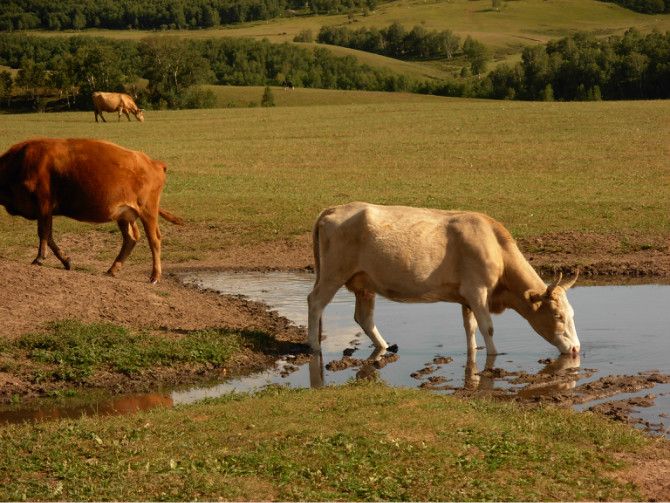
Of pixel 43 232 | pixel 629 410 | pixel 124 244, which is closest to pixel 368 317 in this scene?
pixel 629 410

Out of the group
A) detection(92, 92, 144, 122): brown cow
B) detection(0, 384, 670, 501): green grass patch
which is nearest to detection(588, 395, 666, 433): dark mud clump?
detection(0, 384, 670, 501): green grass patch

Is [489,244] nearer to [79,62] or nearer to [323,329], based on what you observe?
[323,329]

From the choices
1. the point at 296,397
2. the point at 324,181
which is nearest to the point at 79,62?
the point at 324,181

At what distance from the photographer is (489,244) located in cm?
1445

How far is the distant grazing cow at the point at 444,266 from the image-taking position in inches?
568

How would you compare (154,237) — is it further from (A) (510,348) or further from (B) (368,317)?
(A) (510,348)

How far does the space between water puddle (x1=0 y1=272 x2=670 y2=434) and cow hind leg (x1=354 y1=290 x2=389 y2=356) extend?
21 centimetres

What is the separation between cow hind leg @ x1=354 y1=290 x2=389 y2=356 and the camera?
1514 cm

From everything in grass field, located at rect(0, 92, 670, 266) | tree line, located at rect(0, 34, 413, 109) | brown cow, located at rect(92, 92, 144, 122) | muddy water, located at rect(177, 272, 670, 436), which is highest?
muddy water, located at rect(177, 272, 670, 436)

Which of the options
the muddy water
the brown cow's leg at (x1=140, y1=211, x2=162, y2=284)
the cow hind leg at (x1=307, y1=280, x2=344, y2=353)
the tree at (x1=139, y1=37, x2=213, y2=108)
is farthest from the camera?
the tree at (x1=139, y1=37, x2=213, y2=108)

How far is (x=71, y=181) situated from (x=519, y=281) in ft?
23.7

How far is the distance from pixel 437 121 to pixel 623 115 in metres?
8.97

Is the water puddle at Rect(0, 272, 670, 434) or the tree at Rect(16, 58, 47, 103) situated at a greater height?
the water puddle at Rect(0, 272, 670, 434)

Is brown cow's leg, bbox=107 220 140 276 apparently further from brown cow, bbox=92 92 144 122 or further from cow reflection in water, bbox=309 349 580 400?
brown cow, bbox=92 92 144 122
